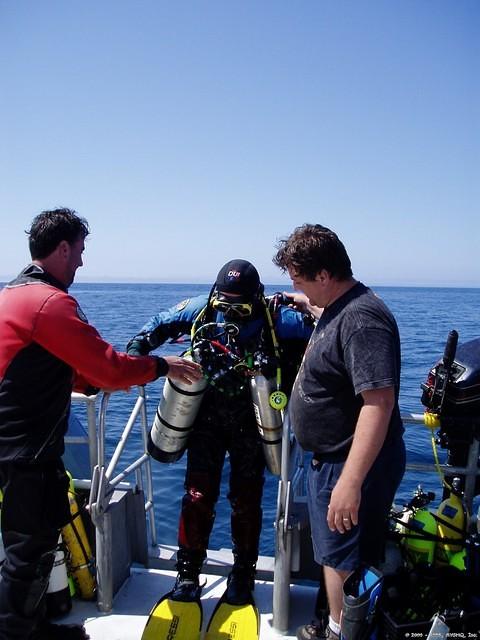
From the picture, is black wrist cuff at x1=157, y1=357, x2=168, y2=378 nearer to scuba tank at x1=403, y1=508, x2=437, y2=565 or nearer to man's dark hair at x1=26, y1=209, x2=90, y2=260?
man's dark hair at x1=26, y1=209, x2=90, y2=260

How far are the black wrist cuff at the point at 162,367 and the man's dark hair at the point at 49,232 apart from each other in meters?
0.72

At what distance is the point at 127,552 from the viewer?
10.7 ft

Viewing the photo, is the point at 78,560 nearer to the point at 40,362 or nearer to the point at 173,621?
the point at 173,621

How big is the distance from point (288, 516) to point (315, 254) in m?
1.35

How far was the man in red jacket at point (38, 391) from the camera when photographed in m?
2.27

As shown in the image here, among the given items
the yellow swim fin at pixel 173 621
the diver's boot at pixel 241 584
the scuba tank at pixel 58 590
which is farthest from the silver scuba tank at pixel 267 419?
the scuba tank at pixel 58 590

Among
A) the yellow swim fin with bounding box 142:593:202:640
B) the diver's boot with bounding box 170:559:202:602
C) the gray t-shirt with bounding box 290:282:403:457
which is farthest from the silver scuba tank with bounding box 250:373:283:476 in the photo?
the yellow swim fin with bounding box 142:593:202:640

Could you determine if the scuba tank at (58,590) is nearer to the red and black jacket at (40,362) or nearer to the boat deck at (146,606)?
the boat deck at (146,606)

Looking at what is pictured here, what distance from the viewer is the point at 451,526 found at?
2.83 metres

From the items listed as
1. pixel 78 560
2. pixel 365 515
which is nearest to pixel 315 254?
pixel 365 515

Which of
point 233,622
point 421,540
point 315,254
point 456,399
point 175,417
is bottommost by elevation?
point 233,622

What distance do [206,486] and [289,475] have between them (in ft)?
1.87

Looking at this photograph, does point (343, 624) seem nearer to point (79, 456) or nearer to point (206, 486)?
point (206, 486)

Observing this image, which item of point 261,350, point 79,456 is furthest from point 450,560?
point 79,456
